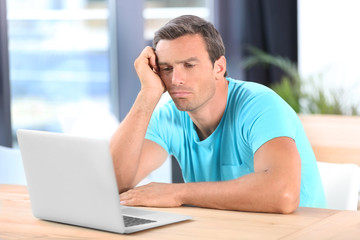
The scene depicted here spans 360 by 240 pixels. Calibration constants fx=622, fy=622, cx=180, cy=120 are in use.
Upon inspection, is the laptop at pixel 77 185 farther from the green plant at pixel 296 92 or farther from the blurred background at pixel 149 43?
the green plant at pixel 296 92

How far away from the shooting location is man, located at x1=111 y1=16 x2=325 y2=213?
182 centimetres

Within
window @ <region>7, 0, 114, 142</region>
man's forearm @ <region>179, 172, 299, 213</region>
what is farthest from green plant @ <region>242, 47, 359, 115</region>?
man's forearm @ <region>179, 172, 299, 213</region>

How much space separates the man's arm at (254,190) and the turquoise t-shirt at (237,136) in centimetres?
8

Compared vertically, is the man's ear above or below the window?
above

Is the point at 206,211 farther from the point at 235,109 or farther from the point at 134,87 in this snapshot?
the point at 134,87

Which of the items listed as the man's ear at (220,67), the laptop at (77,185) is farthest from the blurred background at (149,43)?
the laptop at (77,185)

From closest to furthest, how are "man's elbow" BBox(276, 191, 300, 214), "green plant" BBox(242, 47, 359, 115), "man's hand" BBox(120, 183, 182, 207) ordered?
1. "man's elbow" BBox(276, 191, 300, 214)
2. "man's hand" BBox(120, 183, 182, 207)
3. "green plant" BBox(242, 47, 359, 115)

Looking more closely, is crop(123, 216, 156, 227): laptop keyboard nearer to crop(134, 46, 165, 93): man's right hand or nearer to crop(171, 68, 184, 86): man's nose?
crop(171, 68, 184, 86): man's nose

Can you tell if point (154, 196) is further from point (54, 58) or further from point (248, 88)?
point (54, 58)

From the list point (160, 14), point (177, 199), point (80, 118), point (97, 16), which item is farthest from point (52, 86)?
point (177, 199)

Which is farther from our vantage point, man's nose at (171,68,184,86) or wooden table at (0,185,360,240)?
man's nose at (171,68,184,86)

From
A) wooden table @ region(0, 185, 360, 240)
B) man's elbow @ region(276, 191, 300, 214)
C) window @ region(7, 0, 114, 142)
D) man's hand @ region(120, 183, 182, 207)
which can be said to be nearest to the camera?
wooden table @ region(0, 185, 360, 240)

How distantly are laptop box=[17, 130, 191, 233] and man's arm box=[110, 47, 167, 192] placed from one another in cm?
43

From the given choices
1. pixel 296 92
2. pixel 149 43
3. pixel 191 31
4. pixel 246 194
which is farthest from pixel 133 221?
pixel 296 92
